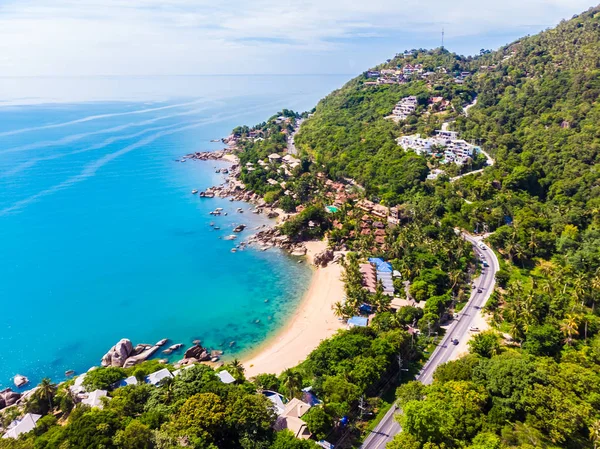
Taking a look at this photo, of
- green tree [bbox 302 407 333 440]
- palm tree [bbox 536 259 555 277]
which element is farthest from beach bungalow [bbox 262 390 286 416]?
palm tree [bbox 536 259 555 277]

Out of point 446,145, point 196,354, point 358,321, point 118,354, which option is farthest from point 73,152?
point 358,321

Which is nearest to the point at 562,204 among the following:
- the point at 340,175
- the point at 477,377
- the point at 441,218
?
the point at 441,218

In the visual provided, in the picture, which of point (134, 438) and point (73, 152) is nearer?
point (134, 438)

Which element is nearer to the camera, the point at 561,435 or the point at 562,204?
the point at 561,435

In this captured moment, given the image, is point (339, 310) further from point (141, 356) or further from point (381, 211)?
point (381, 211)

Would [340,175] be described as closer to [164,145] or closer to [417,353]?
[417,353]

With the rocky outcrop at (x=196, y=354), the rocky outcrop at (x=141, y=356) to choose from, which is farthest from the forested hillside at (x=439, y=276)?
the rocky outcrop at (x=141, y=356)
